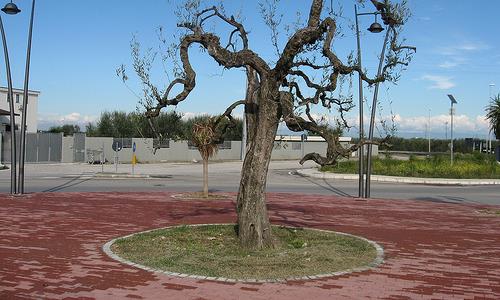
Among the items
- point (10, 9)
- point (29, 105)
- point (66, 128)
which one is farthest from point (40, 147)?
point (66, 128)

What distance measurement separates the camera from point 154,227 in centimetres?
1148

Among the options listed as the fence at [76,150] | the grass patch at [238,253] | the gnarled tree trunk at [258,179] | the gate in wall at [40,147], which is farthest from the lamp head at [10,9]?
the gate in wall at [40,147]

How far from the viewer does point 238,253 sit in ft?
27.3

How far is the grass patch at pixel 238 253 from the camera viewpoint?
287 inches

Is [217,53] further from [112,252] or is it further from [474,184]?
[474,184]

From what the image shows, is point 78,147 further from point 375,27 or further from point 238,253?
point 238,253

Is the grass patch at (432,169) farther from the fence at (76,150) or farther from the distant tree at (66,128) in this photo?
the distant tree at (66,128)

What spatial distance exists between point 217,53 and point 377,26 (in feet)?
28.4

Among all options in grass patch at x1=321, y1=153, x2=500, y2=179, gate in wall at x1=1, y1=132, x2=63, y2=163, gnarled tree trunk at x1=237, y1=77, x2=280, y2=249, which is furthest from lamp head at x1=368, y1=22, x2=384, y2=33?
gate in wall at x1=1, y1=132, x2=63, y2=163

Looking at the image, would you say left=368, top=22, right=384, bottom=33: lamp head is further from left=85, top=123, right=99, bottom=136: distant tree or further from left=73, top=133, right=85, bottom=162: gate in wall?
left=85, top=123, right=99, bottom=136: distant tree

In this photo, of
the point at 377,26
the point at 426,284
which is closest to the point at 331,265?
the point at 426,284

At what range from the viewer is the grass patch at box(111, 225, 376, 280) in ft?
23.9

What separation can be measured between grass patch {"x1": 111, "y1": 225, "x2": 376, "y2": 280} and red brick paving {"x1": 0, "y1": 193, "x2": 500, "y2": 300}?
425 millimetres

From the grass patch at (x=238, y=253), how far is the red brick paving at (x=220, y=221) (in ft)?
1.39
